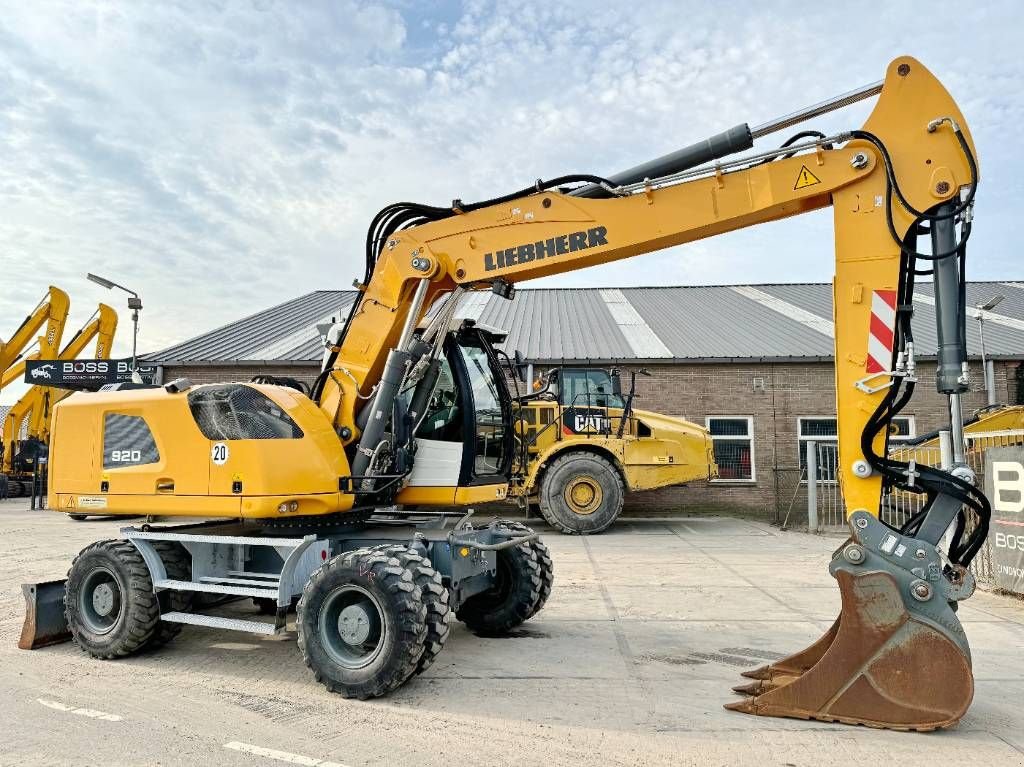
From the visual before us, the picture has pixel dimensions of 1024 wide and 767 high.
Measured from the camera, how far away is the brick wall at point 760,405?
698 inches

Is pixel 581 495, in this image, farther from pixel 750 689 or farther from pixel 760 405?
pixel 750 689

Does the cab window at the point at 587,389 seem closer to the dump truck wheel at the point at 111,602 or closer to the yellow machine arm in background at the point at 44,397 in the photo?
the dump truck wheel at the point at 111,602

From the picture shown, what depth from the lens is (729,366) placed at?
1816 cm

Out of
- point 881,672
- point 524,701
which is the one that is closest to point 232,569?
point 524,701

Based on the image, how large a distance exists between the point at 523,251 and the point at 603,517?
8.78 metres

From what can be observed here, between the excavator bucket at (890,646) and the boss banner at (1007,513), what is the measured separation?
14.6 ft

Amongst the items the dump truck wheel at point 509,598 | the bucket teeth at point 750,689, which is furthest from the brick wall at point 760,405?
the bucket teeth at point 750,689

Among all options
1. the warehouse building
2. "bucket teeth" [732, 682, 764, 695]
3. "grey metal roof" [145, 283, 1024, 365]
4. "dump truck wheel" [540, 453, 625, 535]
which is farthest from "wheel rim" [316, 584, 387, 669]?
the warehouse building

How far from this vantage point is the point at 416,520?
22.0 ft

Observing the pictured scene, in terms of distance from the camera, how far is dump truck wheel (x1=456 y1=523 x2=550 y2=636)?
21.7 feet

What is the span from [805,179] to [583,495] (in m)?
9.63

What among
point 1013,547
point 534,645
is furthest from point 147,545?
point 1013,547

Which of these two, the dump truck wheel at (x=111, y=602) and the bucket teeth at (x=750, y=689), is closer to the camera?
the bucket teeth at (x=750, y=689)

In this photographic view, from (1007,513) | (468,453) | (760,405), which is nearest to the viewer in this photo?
(468,453)
